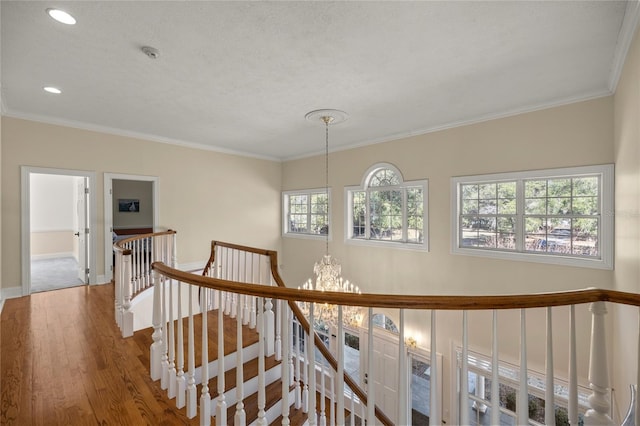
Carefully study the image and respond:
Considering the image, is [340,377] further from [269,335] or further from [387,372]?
[387,372]

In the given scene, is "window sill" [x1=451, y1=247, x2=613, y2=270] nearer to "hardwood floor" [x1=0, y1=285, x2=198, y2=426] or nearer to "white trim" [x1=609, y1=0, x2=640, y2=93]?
"white trim" [x1=609, y1=0, x2=640, y2=93]

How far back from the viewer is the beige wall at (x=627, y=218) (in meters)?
2.25

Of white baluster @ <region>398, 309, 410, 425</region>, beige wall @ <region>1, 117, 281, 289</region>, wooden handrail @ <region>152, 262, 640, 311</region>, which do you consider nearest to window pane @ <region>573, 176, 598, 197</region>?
wooden handrail @ <region>152, 262, 640, 311</region>

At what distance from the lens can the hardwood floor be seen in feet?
6.21

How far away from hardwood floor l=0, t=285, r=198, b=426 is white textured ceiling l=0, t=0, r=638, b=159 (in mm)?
2699

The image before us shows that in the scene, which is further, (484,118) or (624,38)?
(484,118)

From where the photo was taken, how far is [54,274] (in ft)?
18.8

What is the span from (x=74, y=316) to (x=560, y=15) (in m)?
5.62

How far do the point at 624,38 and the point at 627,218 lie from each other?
5.09 feet

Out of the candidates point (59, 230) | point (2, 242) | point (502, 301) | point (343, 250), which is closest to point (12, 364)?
point (2, 242)

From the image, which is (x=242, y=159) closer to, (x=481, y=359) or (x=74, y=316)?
(x=74, y=316)

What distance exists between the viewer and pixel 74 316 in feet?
11.3

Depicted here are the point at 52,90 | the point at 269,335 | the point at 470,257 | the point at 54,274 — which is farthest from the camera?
the point at 54,274

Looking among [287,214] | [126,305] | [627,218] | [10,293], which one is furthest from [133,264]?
[627,218]
